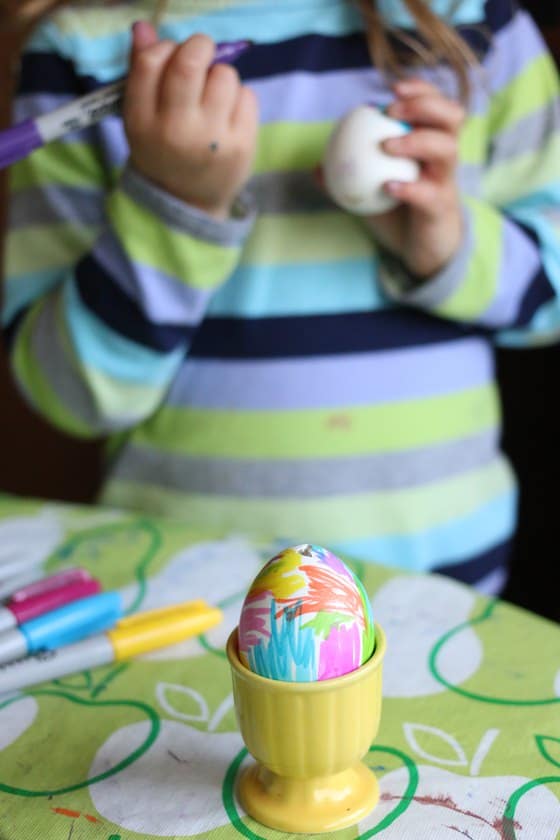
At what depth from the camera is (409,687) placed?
1.27 feet

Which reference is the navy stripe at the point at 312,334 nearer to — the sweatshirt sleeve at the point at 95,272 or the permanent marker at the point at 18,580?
the sweatshirt sleeve at the point at 95,272

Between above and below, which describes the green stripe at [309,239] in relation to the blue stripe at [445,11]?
below

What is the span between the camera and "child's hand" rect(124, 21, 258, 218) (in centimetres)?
51

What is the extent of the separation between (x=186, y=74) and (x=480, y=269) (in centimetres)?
24

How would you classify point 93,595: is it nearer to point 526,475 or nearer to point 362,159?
point 362,159

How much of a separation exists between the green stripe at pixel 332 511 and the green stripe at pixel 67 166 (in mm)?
230

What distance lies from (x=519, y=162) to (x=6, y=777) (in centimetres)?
54

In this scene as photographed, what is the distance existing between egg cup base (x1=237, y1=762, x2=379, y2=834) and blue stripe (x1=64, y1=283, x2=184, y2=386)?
0.36 meters

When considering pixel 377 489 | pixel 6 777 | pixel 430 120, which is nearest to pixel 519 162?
pixel 430 120

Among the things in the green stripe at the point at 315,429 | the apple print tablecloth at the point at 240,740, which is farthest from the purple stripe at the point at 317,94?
the apple print tablecloth at the point at 240,740

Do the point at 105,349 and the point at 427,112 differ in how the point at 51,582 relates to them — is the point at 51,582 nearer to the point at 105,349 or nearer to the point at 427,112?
the point at 105,349

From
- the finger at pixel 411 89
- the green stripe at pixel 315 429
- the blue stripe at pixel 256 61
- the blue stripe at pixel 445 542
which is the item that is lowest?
the blue stripe at pixel 445 542

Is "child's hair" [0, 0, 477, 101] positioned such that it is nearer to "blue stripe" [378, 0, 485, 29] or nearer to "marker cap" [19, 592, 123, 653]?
"blue stripe" [378, 0, 485, 29]

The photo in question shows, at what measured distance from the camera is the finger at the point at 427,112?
560mm
